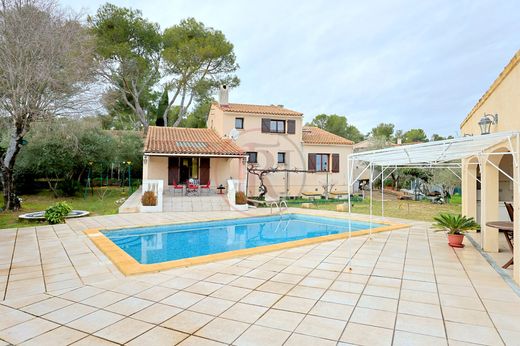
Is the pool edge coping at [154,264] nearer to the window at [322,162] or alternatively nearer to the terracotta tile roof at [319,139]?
the window at [322,162]

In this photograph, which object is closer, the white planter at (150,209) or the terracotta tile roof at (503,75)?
the terracotta tile roof at (503,75)

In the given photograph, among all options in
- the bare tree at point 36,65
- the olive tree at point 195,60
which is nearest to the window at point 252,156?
the olive tree at point 195,60

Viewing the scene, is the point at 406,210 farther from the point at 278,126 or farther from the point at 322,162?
the point at 278,126

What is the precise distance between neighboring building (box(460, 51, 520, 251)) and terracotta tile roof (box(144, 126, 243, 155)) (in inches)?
476

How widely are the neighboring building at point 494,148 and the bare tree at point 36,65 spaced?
1570 centimetres

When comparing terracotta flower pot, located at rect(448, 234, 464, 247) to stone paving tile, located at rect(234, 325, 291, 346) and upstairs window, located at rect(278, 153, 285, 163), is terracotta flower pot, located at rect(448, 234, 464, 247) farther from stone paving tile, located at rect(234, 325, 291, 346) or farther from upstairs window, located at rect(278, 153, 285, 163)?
upstairs window, located at rect(278, 153, 285, 163)

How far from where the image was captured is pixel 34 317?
414cm

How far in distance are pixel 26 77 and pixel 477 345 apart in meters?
16.2

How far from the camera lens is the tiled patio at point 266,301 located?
3.67 metres

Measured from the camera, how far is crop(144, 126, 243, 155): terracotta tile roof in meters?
18.0

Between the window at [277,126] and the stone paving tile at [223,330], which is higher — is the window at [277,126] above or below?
above

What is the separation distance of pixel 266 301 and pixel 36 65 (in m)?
14.2

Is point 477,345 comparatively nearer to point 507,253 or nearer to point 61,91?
point 507,253

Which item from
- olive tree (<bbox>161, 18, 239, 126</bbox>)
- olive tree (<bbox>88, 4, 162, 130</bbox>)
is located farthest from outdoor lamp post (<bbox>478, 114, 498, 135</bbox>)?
olive tree (<bbox>161, 18, 239, 126</bbox>)
